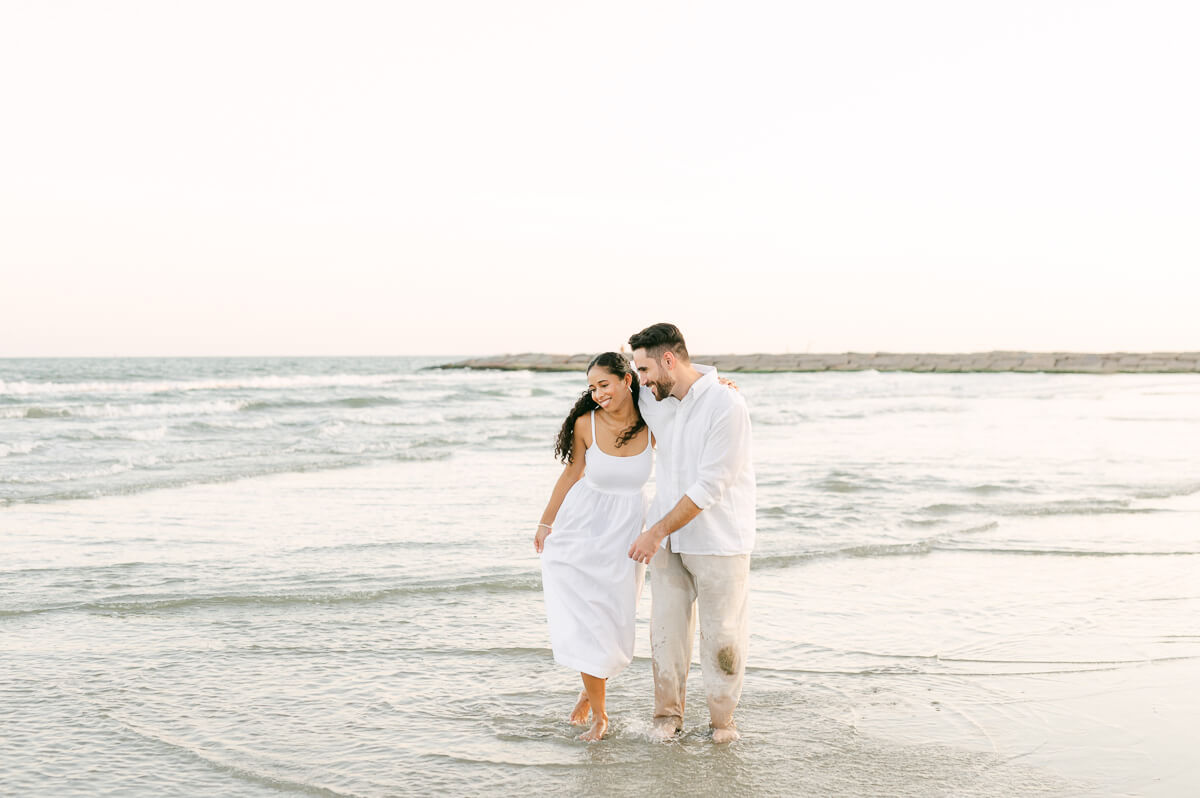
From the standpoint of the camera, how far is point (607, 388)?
172 inches

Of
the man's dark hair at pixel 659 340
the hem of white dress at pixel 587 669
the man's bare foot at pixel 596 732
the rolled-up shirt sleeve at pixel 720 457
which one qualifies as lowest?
the man's bare foot at pixel 596 732

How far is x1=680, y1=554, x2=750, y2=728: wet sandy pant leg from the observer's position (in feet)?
14.0

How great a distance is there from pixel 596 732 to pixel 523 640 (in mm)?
1551

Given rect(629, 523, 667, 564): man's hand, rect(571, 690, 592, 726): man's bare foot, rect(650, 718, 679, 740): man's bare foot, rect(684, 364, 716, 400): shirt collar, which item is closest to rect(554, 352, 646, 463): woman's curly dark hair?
rect(684, 364, 716, 400): shirt collar

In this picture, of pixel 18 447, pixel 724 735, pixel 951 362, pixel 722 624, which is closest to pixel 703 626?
pixel 722 624

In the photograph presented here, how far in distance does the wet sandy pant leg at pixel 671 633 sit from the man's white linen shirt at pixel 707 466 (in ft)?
0.42

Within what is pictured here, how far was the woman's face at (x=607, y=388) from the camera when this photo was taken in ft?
14.3

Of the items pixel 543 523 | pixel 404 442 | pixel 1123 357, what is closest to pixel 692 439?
pixel 543 523

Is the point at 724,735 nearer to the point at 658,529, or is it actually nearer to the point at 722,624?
the point at 722,624

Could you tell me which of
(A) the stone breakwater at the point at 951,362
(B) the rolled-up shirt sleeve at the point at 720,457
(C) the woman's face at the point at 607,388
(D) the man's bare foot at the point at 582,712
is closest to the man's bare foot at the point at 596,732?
(D) the man's bare foot at the point at 582,712

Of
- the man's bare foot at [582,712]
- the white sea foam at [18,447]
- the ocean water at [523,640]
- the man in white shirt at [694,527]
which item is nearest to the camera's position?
the ocean water at [523,640]

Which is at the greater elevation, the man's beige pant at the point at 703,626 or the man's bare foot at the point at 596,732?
the man's beige pant at the point at 703,626

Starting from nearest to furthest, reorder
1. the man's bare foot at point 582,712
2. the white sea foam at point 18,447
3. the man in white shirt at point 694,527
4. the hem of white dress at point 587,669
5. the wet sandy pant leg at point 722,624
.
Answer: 1. the man in white shirt at point 694,527
2. the wet sandy pant leg at point 722,624
3. the hem of white dress at point 587,669
4. the man's bare foot at point 582,712
5. the white sea foam at point 18,447

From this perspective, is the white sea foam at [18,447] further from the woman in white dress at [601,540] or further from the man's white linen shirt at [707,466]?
the man's white linen shirt at [707,466]
